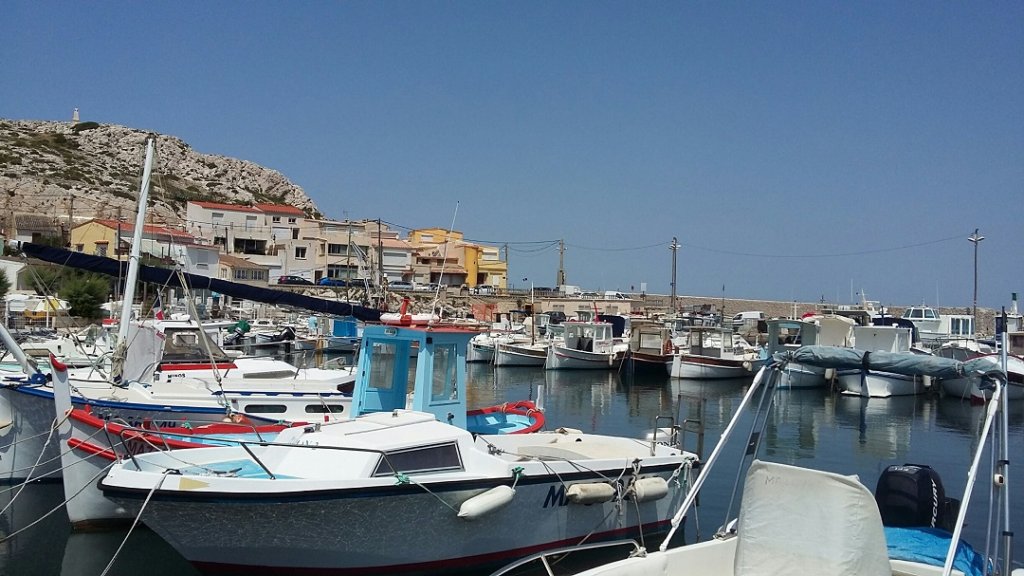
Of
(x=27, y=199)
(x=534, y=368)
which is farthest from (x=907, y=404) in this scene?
(x=27, y=199)

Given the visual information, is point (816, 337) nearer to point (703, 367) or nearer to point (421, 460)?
point (703, 367)

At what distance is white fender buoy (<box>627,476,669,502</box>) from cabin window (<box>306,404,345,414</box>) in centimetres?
724

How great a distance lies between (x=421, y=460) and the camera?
1095 cm

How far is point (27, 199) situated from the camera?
86.5 metres

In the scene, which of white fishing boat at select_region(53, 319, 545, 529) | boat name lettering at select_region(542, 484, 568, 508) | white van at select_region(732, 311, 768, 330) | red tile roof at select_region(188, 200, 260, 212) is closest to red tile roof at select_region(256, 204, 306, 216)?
red tile roof at select_region(188, 200, 260, 212)

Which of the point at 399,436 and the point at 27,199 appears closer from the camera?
the point at 399,436

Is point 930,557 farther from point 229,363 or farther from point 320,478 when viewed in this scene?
point 229,363

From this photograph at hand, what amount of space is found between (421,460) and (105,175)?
108791mm

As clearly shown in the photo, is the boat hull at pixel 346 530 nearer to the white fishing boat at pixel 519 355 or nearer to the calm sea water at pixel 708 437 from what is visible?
the calm sea water at pixel 708 437

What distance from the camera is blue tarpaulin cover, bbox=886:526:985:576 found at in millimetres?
8773

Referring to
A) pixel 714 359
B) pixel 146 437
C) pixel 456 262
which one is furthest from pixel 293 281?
pixel 146 437

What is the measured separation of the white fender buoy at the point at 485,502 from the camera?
35.5 feet

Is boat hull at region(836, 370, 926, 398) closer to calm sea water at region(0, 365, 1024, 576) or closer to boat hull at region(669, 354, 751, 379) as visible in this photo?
calm sea water at region(0, 365, 1024, 576)

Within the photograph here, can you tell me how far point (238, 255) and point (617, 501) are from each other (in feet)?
236
